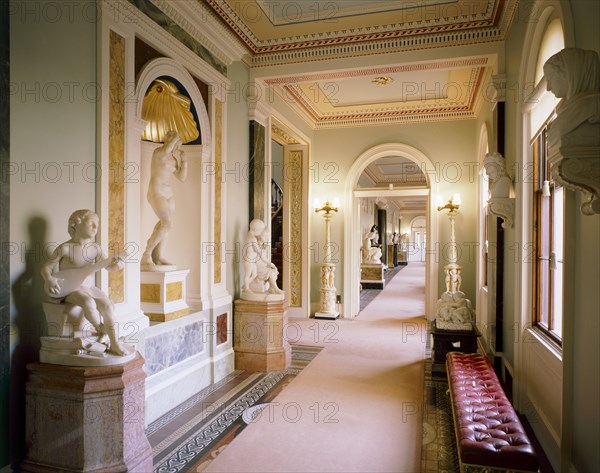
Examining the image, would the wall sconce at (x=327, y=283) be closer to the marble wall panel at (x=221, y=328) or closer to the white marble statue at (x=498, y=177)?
the marble wall panel at (x=221, y=328)

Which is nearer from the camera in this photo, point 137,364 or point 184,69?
point 137,364

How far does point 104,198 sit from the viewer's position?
11.7 feet

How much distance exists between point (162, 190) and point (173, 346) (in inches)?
64.7

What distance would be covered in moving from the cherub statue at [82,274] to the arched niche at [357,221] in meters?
6.79

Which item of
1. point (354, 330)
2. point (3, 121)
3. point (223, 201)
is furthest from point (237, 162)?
point (354, 330)

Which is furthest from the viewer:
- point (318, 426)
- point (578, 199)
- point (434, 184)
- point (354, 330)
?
point (434, 184)

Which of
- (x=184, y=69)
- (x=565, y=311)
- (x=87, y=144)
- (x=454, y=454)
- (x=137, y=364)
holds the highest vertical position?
(x=184, y=69)

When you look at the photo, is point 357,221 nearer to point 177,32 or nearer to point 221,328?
point 221,328

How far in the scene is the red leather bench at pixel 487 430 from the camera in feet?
8.46

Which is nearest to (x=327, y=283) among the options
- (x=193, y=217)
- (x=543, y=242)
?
(x=193, y=217)

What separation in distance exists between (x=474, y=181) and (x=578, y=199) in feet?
20.3

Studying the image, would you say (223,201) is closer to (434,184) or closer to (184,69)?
(184,69)

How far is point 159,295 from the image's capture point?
4531 millimetres

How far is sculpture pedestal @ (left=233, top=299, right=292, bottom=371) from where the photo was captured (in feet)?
18.9
